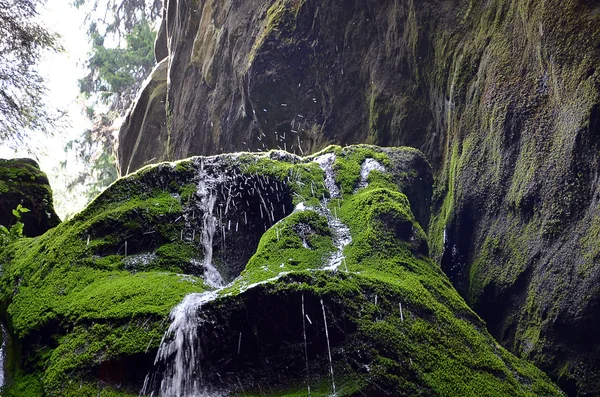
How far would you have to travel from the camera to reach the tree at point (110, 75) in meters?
20.0

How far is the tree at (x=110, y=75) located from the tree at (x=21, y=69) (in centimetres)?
765

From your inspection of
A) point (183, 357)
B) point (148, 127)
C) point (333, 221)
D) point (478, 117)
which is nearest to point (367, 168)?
point (333, 221)

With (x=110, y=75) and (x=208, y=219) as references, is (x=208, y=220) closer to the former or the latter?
(x=208, y=219)

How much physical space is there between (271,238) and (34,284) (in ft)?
8.29

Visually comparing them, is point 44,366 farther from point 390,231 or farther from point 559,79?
point 559,79

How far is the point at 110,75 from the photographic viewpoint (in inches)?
779

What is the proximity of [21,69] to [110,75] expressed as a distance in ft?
26.8

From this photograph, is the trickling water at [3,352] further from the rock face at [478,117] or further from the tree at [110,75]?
the tree at [110,75]

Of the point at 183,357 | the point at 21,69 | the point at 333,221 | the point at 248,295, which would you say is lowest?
the point at 183,357

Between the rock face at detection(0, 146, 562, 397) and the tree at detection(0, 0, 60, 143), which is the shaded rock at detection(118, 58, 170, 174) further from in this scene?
the rock face at detection(0, 146, 562, 397)

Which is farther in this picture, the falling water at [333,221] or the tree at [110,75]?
the tree at [110,75]

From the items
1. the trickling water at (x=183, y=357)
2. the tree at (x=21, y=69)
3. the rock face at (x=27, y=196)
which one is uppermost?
the tree at (x=21, y=69)

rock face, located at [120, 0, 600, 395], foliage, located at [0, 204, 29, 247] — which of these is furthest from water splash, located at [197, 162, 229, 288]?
rock face, located at [120, 0, 600, 395]

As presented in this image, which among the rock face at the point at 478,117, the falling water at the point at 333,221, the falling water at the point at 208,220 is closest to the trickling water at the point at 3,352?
the falling water at the point at 208,220
